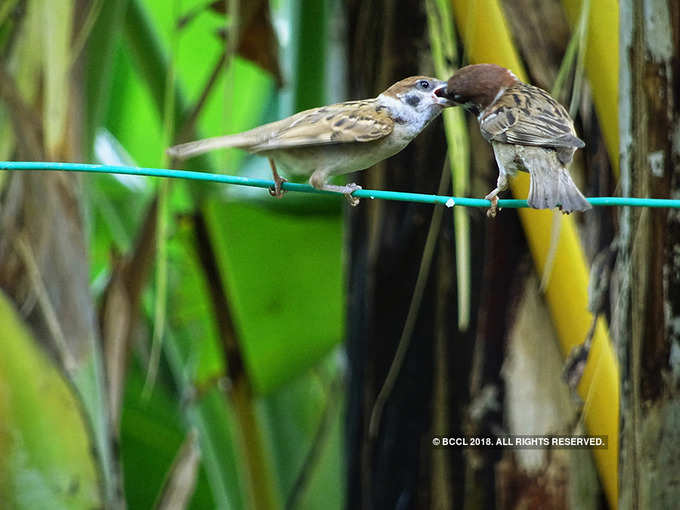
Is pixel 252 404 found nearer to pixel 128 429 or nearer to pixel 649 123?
pixel 128 429

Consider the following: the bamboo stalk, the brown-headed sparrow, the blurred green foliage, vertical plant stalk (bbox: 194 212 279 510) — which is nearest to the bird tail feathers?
the bamboo stalk

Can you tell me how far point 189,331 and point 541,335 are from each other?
2.62m

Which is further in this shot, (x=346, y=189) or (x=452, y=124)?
(x=346, y=189)

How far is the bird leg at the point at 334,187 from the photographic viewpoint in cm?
253

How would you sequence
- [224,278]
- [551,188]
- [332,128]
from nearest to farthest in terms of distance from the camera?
[551,188], [332,128], [224,278]

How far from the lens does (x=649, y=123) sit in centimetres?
201

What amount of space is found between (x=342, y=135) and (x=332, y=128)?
0.03 m

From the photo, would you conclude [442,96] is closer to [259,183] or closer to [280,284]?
[259,183]

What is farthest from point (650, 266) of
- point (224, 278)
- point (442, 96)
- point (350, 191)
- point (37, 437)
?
point (224, 278)

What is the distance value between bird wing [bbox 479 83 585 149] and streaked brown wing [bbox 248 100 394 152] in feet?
1.06

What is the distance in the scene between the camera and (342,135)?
8.46 feet

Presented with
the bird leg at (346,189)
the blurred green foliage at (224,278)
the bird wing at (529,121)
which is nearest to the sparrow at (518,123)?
the bird wing at (529,121)

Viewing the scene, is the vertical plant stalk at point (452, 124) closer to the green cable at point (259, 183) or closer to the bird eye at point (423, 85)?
the green cable at point (259, 183)

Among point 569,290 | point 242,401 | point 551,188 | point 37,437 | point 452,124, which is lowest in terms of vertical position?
point 242,401
